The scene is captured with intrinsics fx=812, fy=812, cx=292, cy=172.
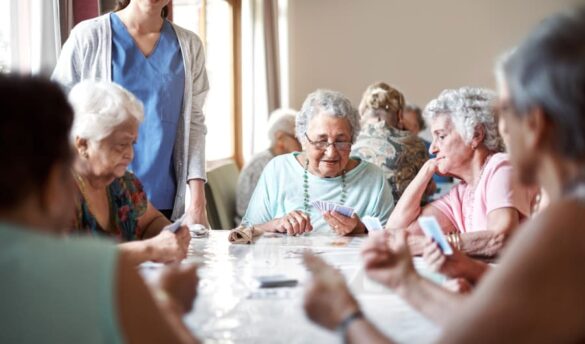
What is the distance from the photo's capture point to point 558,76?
1.12m

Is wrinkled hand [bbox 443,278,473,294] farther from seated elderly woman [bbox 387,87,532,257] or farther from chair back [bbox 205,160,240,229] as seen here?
chair back [bbox 205,160,240,229]

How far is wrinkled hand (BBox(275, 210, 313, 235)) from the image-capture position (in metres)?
2.83

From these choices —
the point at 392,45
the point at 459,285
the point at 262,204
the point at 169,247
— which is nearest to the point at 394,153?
the point at 262,204

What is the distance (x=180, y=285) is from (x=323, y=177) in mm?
1815

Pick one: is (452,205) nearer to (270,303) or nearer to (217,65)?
(270,303)

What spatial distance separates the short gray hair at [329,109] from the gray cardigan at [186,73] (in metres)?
0.41

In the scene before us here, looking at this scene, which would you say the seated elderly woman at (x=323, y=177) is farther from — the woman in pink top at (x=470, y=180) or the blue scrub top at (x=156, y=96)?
the blue scrub top at (x=156, y=96)

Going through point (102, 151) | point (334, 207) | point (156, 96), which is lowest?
point (334, 207)

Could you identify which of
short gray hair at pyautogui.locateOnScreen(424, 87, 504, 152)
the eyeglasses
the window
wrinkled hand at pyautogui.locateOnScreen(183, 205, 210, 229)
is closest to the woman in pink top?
short gray hair at pyautogui.locateOnScreen(424, 87, 504, 152)

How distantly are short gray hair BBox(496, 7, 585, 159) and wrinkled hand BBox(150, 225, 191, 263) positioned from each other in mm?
1164

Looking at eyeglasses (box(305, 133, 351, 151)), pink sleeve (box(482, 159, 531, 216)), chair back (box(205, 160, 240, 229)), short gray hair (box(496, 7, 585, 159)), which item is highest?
short gray hair (box(496, 7, 585, 159))

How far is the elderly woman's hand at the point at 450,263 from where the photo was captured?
6.14 feet

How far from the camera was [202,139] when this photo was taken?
303cm

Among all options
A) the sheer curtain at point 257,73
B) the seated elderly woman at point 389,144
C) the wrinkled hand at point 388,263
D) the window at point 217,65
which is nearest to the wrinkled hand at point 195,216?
the seated elderly woman at point 389,144
